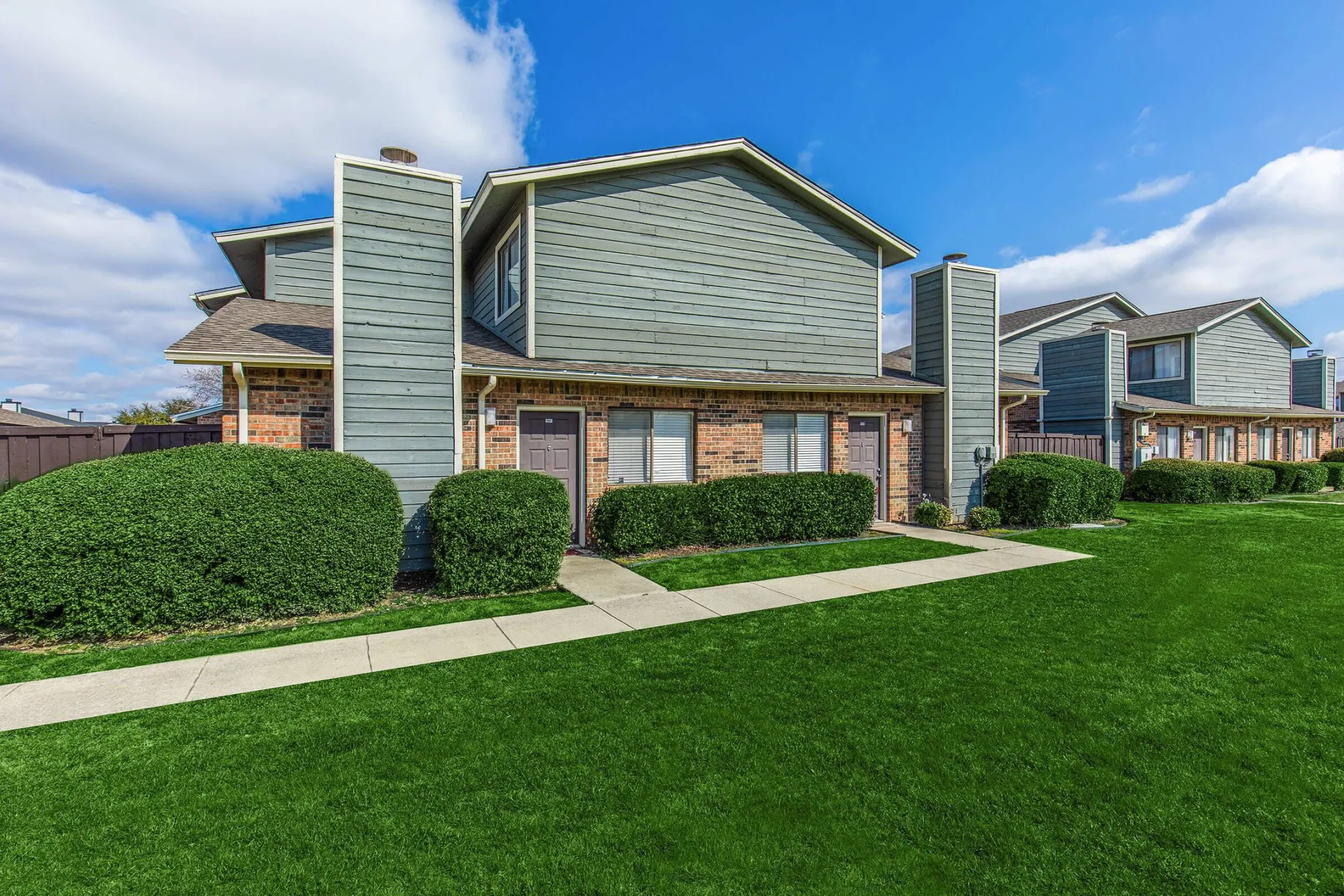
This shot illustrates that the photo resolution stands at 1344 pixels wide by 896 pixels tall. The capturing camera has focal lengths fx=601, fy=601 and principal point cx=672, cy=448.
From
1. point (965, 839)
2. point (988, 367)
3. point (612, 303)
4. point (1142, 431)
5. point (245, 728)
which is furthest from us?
point (1142, 431)

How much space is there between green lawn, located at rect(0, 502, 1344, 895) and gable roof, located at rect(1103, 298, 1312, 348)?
20.4m

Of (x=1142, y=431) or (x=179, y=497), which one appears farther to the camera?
(x=1142, y=431)

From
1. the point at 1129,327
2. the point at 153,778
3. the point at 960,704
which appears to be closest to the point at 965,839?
the point at 960,704

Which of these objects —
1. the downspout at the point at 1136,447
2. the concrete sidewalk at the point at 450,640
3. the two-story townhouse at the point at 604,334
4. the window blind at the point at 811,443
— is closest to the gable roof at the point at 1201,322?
the downspout at the point at 1136,447

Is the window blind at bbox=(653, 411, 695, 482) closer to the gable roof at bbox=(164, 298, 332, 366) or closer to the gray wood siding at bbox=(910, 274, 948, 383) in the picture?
the gable roof at bbox=(164, 298, 332, 366)

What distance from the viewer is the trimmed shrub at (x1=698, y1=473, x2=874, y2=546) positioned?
973cm

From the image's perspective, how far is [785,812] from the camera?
2875 millimetres

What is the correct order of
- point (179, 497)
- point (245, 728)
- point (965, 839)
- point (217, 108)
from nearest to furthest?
point (965, 839), point (245, 728), point (179, 497), point (217, 108)

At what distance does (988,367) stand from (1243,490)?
10.8 metres

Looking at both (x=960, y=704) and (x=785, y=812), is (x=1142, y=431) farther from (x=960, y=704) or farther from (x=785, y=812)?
(x=785, y=812)

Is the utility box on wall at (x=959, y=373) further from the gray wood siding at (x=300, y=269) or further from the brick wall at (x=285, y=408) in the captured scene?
the gray wood siding at (x=300, y=269)

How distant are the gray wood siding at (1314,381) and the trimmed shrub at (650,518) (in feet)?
105

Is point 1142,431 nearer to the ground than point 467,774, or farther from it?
farther from it

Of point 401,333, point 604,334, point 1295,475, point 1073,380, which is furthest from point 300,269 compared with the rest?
point 1295,475
